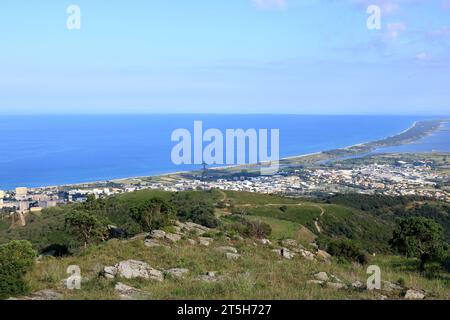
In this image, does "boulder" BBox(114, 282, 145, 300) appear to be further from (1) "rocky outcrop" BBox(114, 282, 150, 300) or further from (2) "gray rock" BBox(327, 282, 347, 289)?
(2) "gray rock" BBox(327, 282, 347, 289)

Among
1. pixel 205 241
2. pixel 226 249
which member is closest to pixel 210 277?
pixel 226 249

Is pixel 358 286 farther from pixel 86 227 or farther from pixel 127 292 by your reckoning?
pixel 86 227

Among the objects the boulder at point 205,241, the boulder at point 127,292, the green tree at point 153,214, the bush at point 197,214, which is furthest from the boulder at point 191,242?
the bush at point 197,214

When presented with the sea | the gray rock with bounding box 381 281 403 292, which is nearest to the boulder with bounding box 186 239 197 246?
the gray rock with bounding box 381 281 403 292

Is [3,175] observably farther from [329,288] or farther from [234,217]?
[329,288]

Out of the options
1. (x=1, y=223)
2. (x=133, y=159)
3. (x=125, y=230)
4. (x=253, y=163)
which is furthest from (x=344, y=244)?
(x=133, y=159)
